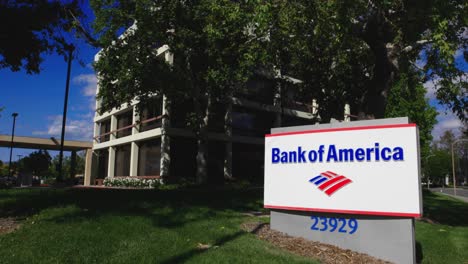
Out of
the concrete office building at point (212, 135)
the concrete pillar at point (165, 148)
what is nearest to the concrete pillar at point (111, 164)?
the concrete office building at point (212, 135)

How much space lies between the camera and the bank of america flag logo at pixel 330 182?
7.14 metres

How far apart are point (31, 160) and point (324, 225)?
188ft

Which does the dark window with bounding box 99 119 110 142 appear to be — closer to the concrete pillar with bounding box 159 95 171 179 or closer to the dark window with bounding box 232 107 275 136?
the concrete pillar with bounding box 159 95 171 179

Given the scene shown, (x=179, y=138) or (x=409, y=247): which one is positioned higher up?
(x=179, y=138)

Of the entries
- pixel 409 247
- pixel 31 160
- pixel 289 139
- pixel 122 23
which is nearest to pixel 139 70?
pixel 122 23

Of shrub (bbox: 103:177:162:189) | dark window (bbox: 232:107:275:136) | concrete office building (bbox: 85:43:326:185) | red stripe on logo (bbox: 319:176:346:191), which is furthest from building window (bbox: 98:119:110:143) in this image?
red stripe on logo (bbox: 319:176:346:191)

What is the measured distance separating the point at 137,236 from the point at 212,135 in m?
22.4

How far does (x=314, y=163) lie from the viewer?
24.9ft

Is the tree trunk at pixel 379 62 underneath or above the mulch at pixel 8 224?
above

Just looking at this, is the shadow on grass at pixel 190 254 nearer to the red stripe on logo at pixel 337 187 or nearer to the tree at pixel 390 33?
the red stripe on logo at pixel 337 187

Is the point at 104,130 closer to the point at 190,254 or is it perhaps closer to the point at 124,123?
the point at 124,123

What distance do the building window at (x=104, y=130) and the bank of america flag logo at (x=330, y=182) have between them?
1417 inches

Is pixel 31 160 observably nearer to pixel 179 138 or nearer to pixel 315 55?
pixel 179 138

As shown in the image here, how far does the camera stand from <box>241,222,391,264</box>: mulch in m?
6.58
